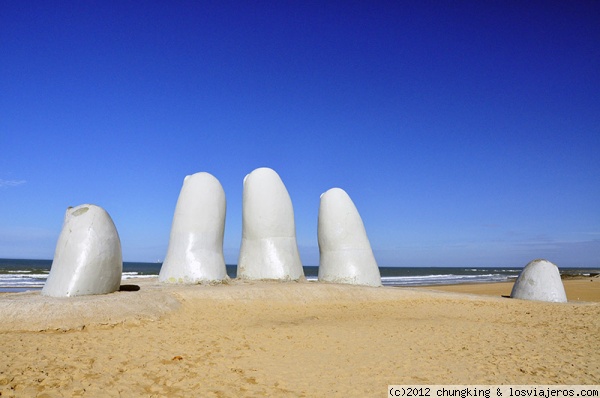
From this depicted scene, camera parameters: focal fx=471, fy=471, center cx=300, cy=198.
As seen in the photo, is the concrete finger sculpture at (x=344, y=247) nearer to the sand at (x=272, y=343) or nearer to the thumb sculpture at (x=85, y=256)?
the sand at (x=272, y=343)

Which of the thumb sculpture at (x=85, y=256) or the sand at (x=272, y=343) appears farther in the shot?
the thumb sculpture at (x=85, y=256)

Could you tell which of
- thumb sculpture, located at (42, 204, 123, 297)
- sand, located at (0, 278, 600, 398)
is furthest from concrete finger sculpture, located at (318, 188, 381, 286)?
thumb sculpture, located at (42, 204, 123, 297)

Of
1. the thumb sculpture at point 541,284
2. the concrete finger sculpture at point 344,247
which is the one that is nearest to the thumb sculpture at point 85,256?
the concrete finger sculpture at point 344,247

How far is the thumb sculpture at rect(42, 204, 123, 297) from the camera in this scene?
31.0 ft

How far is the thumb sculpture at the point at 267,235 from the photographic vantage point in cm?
1362

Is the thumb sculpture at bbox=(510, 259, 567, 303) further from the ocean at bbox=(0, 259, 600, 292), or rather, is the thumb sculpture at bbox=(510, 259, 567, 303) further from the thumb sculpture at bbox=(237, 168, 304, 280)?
the ocean at bbox=(0, 259, 600, 292)

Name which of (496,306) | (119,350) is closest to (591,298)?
(496,306)

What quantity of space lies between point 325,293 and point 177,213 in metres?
4.68

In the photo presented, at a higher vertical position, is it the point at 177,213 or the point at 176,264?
the point at 177,213

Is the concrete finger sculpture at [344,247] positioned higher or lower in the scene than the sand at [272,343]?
higher

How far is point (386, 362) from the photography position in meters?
6.48

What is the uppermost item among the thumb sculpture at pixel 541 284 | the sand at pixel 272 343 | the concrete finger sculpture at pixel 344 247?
the concrete finger sculpture at pixel 344 247

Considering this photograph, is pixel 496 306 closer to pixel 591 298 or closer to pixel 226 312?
pixel 226 312

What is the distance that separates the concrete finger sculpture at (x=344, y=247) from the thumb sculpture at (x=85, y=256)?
6.39 meters
